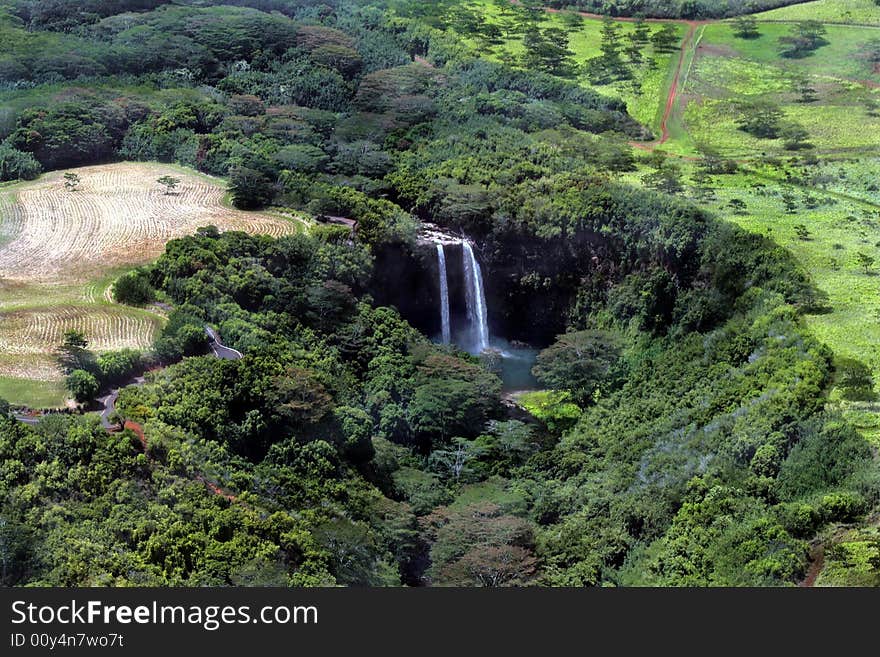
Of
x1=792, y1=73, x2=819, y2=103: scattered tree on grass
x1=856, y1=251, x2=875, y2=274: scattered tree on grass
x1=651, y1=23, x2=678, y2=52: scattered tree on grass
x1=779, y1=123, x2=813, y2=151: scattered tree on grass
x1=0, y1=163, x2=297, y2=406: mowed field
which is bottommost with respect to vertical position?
x1=0, y1=163, x2=297, y2=406: mowed field

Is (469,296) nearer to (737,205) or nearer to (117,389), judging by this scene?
(737,205)

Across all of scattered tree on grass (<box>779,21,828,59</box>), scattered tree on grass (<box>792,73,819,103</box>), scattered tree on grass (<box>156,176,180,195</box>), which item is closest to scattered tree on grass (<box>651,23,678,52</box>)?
scattered tree on grass (<box>779,21,828,59</box>)

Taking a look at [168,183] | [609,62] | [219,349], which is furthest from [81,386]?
[609,62]

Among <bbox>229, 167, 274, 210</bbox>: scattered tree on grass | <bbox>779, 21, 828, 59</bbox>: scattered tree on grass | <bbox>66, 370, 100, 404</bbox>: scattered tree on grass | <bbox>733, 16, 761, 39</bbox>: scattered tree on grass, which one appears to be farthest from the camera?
<bbox>733, 16, 761, 39</bbox>: scattered tree on grass

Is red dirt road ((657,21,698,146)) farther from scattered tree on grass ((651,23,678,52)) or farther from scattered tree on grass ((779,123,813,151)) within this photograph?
scattered tree on grass ((779,123,813,151))

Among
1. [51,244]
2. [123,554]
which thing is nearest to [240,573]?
[123,554]

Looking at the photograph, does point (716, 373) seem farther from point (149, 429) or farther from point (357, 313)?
point (149, 429)

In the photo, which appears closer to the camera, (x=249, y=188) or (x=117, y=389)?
(x=117, y=389)

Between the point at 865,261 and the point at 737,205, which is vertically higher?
the point at 737,205

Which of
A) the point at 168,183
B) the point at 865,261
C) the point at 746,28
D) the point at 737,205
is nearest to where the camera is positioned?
the point at 865,261
